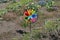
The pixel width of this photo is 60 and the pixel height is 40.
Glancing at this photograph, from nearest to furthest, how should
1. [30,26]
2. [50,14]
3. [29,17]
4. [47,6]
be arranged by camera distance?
[29,17] → [30,26] → [50,14] → [47,6]

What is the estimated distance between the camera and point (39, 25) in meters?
7.06

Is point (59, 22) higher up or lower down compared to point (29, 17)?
lower down

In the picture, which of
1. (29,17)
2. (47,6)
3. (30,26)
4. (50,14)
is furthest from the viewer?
(47,6)

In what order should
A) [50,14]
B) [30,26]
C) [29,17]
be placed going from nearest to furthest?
[29,17] < [30,26] < [50,14]

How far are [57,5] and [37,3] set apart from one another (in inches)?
26.5

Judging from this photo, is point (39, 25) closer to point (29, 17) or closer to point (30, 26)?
point (30, 26)

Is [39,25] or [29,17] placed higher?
[29,17]

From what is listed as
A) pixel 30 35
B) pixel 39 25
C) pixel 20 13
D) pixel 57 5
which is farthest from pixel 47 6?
pixel 30 35

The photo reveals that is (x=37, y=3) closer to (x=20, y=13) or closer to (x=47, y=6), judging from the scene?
(x=47, y=6)

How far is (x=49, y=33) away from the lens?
19.9 feet

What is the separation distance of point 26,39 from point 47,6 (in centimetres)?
266

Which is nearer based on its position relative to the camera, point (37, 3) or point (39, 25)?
point (39, 25)

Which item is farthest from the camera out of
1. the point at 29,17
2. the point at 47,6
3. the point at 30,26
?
the point at 47,6

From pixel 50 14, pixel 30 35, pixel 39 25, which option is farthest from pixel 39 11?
pixel 30 35
